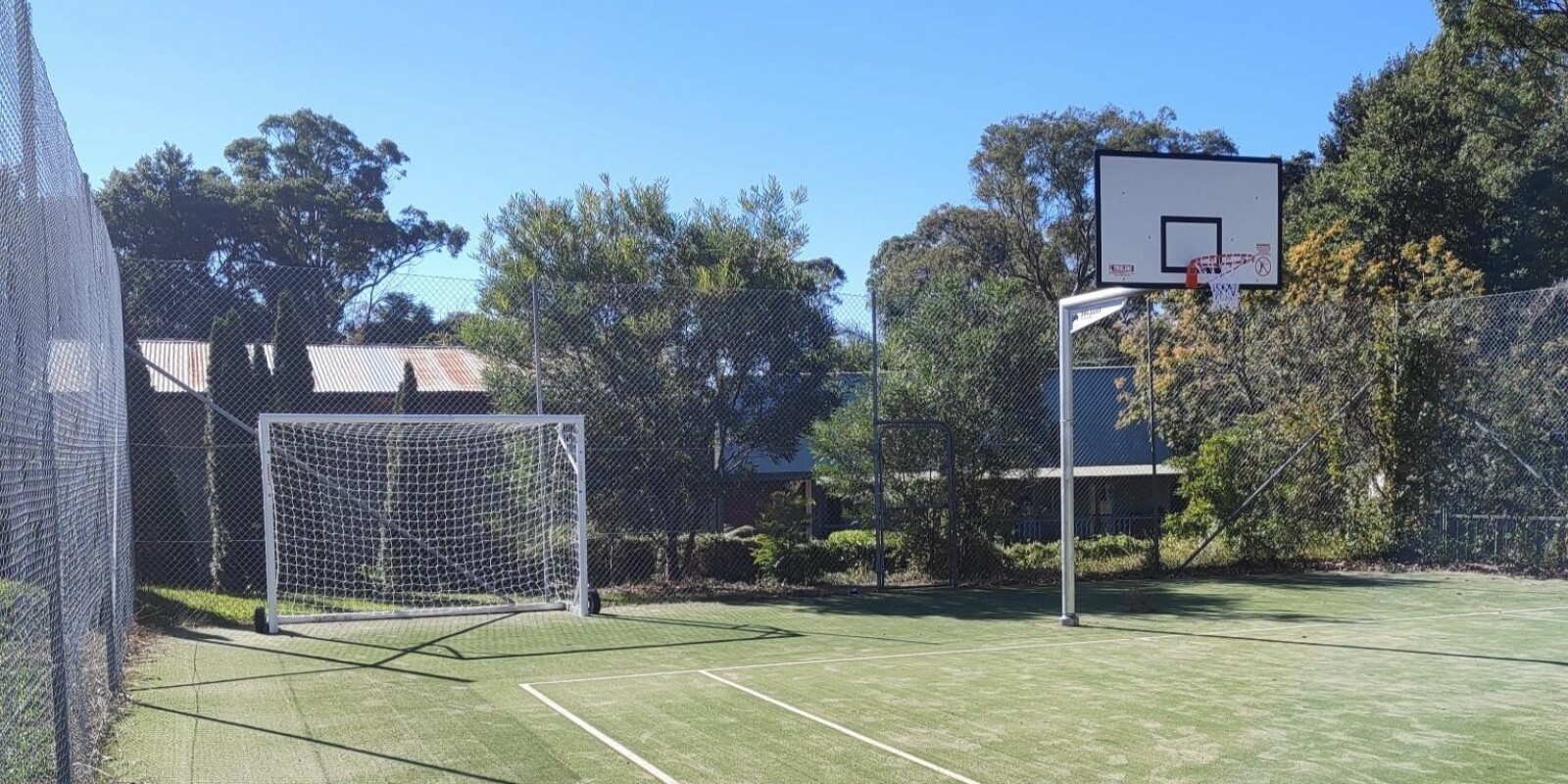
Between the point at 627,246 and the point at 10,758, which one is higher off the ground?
the point at 627,246

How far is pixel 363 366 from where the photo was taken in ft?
46.3

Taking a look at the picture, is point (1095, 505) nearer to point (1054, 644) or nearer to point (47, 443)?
point (1054, 644)

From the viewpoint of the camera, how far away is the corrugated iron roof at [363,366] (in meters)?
12.7

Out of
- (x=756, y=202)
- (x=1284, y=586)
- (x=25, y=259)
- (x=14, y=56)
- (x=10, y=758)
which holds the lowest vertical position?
(x=1284, y=586)

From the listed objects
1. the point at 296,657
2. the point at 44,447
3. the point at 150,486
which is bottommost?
the point at 296,657

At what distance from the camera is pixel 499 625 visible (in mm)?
10672

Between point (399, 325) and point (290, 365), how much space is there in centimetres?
142

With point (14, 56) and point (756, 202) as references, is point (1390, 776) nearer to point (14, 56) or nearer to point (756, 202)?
point (14, 56)

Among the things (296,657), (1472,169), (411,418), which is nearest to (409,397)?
(411,418)

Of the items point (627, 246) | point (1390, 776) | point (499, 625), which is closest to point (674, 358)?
point (627, 246)

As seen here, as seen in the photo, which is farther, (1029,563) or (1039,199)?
(1039,199)

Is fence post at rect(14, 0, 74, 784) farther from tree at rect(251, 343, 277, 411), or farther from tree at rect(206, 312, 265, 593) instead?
tree at rect(251, 343, 277, 411)

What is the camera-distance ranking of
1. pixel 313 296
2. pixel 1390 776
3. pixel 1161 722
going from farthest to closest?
pixel 313 296
pixel 1161 722
pixel 1390 776

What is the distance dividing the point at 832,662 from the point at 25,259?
19.2 feet
